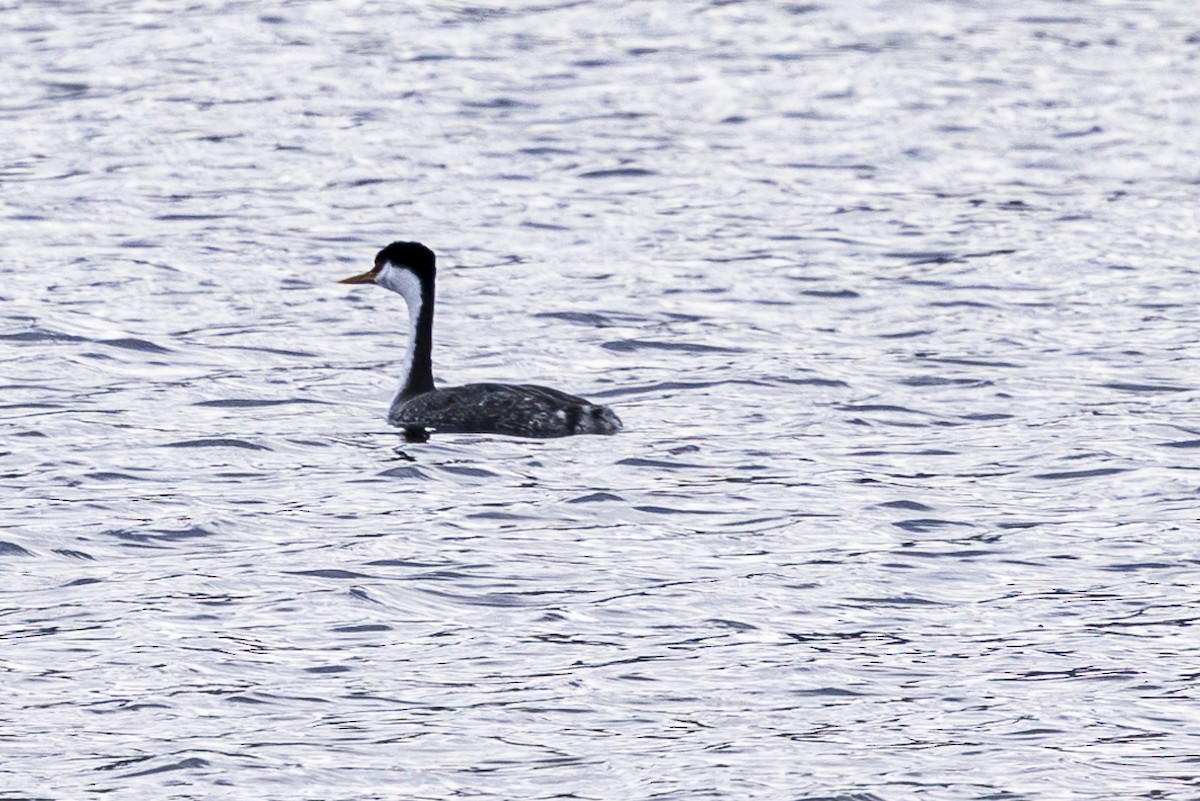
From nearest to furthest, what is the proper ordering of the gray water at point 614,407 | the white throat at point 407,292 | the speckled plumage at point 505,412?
the gray water at point 614,407
the speckled plumage at point 505,412
the white throat at point 407,292

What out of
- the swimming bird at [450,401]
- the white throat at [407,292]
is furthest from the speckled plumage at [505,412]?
the white throat at [407,292]

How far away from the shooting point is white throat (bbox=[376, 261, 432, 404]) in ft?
61.2

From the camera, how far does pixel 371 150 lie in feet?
95.7

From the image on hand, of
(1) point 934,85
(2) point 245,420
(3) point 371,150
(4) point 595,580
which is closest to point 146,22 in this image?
(3) point 371,150

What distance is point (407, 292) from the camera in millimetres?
18938

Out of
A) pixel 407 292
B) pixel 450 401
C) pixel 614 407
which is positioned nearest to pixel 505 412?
pixel 450 401

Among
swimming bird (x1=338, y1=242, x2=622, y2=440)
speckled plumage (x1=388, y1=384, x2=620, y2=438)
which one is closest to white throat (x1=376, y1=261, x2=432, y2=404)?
swimming bird (x1=338, y1=242, x2=622, y2=440)

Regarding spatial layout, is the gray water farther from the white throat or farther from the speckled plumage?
the white throat

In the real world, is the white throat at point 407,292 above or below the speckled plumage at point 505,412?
above

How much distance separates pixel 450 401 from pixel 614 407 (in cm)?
137

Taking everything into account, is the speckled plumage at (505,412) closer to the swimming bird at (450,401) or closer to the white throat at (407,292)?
the swimming bird at (450,401)

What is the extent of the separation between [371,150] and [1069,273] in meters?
8.72

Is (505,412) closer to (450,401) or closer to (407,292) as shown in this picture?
(450,401)

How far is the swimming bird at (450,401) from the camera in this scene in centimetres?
1759
